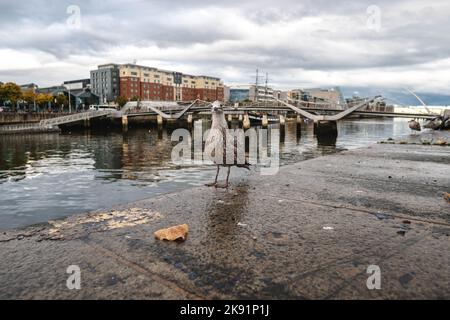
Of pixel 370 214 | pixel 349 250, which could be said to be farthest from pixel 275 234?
pixel 370 214

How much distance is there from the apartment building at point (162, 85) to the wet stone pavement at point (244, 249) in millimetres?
125615

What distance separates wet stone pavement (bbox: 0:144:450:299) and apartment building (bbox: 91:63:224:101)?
126m

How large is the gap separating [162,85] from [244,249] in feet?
499

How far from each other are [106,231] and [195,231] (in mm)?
1166

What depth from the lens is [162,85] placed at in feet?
491

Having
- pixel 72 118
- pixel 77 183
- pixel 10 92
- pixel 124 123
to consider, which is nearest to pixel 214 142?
pixel 77 183

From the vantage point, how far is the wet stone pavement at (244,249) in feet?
9.78

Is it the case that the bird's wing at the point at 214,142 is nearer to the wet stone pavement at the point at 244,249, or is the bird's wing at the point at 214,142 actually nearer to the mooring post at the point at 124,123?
the wet stone pavement at the point at 244,249

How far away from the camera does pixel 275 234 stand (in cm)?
436

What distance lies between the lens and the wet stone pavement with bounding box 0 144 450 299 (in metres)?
2.98

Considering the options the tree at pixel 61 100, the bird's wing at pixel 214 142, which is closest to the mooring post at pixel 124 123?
the tree at pixel 61 100

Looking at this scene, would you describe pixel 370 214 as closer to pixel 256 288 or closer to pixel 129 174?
pixel 256 288

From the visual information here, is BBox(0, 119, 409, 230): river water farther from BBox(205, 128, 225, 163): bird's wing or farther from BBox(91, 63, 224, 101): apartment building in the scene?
BBox(91, 63, 224, 101): apartment building
